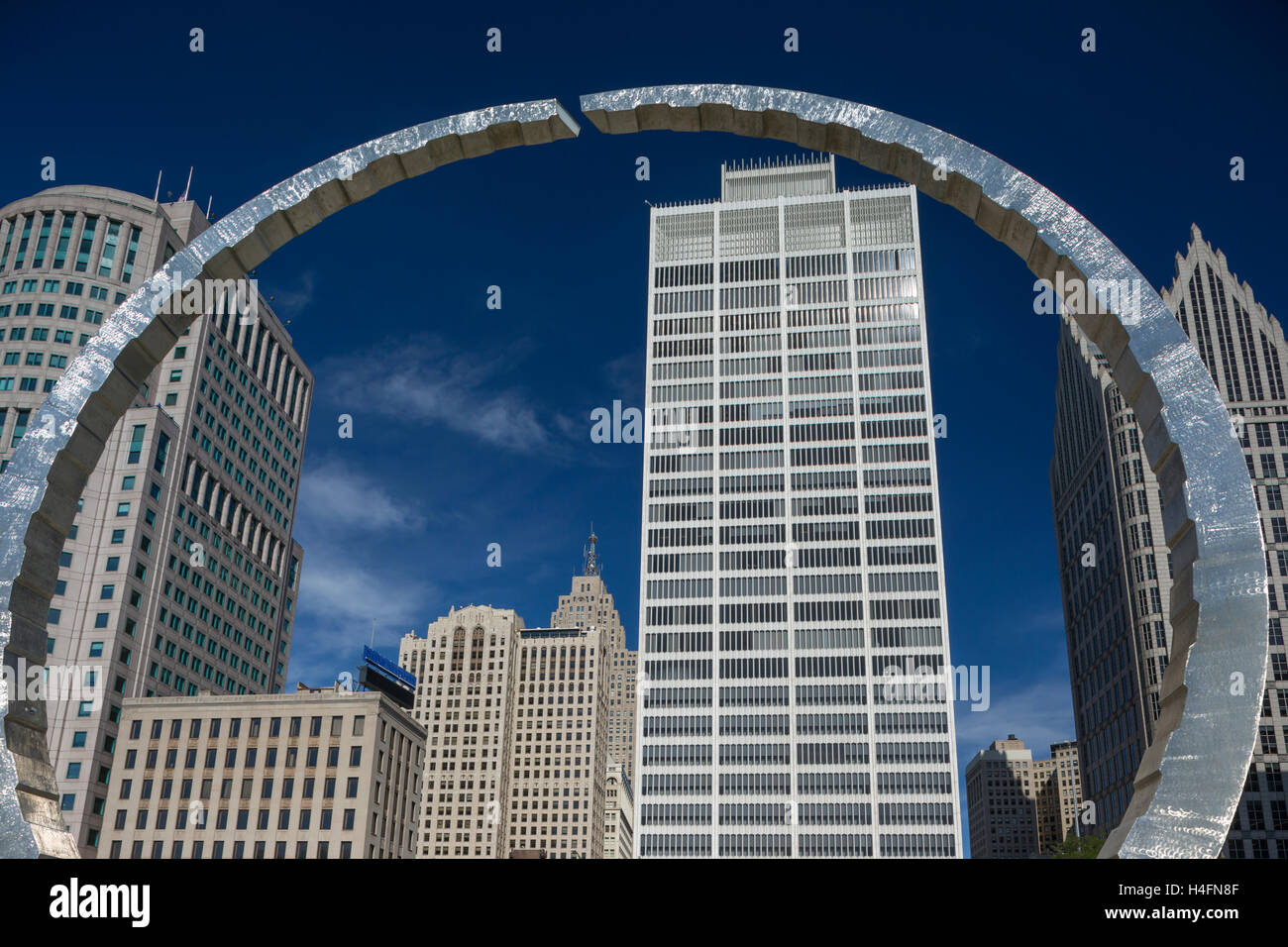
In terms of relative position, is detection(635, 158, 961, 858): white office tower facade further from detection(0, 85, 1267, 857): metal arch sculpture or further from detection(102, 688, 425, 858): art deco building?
detection(0, 85, 1267, 857): metal arch sculpture

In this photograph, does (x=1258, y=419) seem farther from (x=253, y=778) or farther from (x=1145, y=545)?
(x=253, y=778)

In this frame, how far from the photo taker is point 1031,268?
1367cm

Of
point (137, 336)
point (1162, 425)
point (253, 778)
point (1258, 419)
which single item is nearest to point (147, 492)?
point (253, 778)

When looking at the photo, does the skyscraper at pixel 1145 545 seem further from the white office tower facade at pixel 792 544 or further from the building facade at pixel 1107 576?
the white office tower facade at pixel 792 544

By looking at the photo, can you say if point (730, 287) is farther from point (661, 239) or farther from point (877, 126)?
point (877, 126)

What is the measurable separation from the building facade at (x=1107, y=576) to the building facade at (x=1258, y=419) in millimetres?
12190

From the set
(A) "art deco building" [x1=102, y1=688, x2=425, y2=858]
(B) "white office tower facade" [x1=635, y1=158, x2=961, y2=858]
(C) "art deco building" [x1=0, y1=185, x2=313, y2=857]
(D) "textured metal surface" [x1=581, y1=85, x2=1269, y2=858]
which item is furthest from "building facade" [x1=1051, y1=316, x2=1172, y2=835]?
(D) "textured metal surface" [x1=581, y1=85, x2=1269, y2=858]

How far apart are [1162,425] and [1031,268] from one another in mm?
2902

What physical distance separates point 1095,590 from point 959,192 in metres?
157

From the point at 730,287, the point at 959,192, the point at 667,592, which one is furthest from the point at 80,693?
the point at 959,192

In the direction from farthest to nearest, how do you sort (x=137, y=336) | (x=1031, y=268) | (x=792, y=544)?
(x=792, y=544)
(x=137, y=336)
(x=1031, y=268)

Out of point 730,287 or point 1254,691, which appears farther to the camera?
point 730,287

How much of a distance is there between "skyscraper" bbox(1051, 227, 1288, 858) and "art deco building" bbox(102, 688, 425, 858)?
9147 cm
